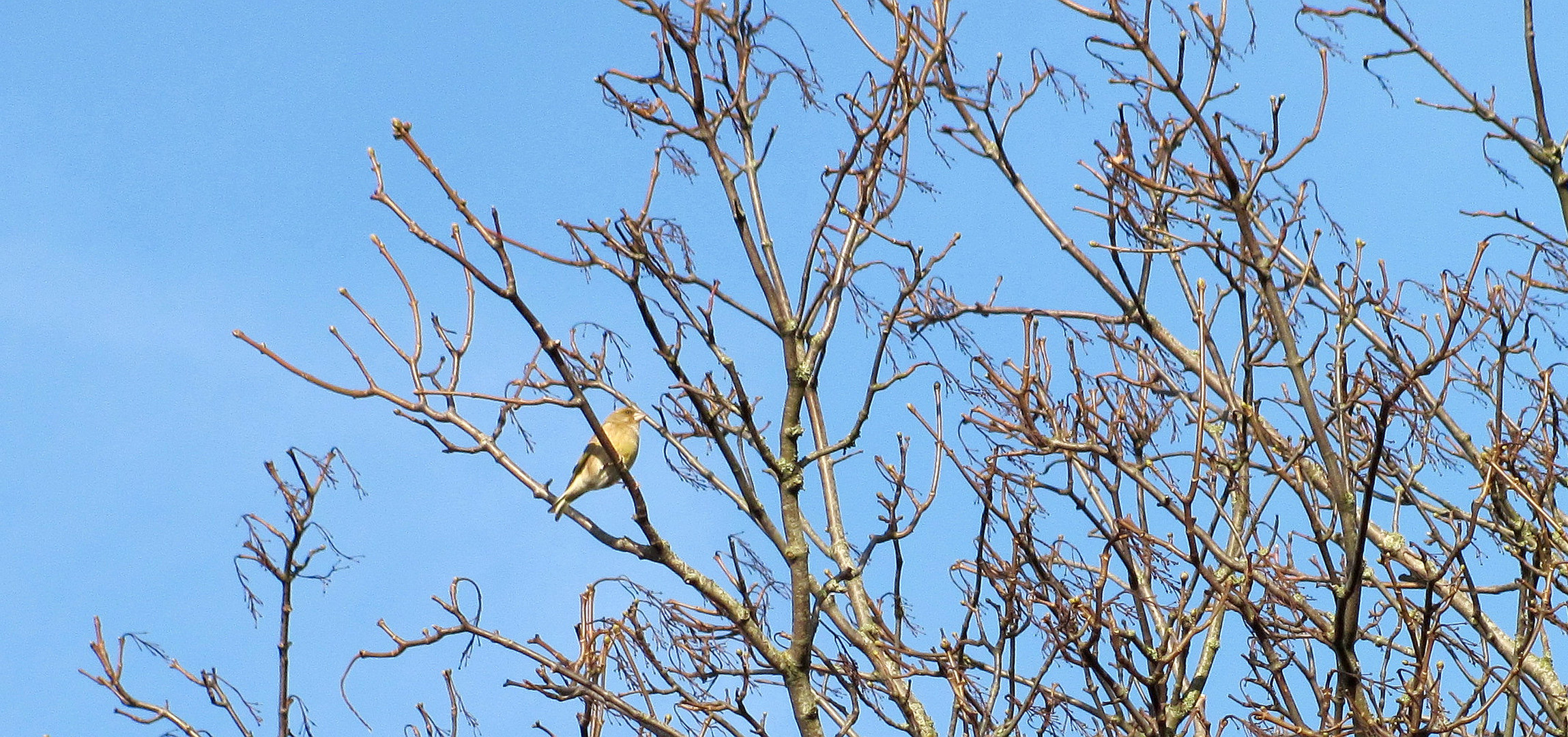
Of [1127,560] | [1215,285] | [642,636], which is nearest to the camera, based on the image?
[1127,560]

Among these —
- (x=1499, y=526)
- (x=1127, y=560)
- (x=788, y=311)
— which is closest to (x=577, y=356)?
(x=788, y=311)

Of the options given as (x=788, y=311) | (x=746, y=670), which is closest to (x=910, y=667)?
(x=746, y=670)

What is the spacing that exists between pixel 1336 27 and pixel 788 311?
2938mm

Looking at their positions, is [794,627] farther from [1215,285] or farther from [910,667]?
[1215,285]

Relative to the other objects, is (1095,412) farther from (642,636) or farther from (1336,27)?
(1336,27)

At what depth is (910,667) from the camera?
15.5ft

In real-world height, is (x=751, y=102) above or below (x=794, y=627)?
above

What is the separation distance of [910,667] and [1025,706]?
0.62m

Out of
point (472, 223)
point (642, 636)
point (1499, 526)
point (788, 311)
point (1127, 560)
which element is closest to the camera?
point (472, 223)

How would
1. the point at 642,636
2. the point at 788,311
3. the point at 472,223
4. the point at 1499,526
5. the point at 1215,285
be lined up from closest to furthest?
the point at 472,223 → the point at 788,311 → the point at 642,636 → the point at 1499,526 → the point at 1215,285

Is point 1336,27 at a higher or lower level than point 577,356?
higher

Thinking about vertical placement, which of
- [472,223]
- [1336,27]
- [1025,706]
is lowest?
[1025,706]

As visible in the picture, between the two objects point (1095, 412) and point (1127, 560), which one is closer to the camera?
point (1127, 560)

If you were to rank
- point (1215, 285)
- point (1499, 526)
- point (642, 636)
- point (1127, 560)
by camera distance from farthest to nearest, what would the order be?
point (1215, 285), point (1499, 526), point (642, 636), point (1127, 560)
